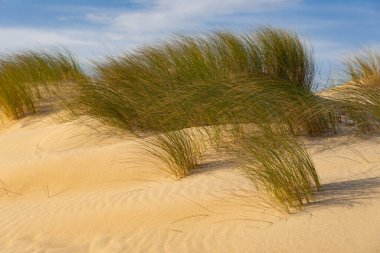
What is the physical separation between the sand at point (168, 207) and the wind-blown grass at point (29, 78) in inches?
132

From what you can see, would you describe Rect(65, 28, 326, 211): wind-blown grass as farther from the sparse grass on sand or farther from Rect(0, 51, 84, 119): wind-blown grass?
Rect(0, 51, 84, 119): wind-blown grass

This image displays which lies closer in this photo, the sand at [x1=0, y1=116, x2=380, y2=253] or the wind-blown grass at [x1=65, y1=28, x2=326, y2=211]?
the sand at [x1=0, y1=116, x2=380, y2=253]

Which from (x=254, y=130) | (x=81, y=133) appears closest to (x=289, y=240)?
(x=254, y=130)

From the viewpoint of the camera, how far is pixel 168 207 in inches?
175

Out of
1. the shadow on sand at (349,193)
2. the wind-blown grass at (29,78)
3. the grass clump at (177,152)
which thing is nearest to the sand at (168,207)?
the shadow on sand at (349,193)

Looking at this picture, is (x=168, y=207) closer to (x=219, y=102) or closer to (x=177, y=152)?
(x=177, y=152)

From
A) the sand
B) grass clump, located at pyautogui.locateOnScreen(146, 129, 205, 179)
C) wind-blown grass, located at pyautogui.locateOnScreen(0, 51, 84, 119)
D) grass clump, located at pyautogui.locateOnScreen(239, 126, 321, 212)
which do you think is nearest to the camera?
the sand

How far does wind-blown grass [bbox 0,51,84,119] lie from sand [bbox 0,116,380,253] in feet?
11.0

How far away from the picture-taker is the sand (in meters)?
3.64

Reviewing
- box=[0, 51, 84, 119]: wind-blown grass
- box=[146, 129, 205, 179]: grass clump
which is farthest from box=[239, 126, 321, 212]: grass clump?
box=[0, 51, 84, 119]: wind-blown grass

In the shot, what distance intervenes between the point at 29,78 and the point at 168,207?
710 cm

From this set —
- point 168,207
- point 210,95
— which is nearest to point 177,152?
point 168,207

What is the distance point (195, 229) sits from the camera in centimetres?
394

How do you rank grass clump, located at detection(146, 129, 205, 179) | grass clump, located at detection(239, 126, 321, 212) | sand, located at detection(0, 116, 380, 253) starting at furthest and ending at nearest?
grass clump, located at detection(146, 129, 205, 179), grass clump, located at detection(239, 126, 321, 212), sand, located at detection(0, 116, 380, 253)
